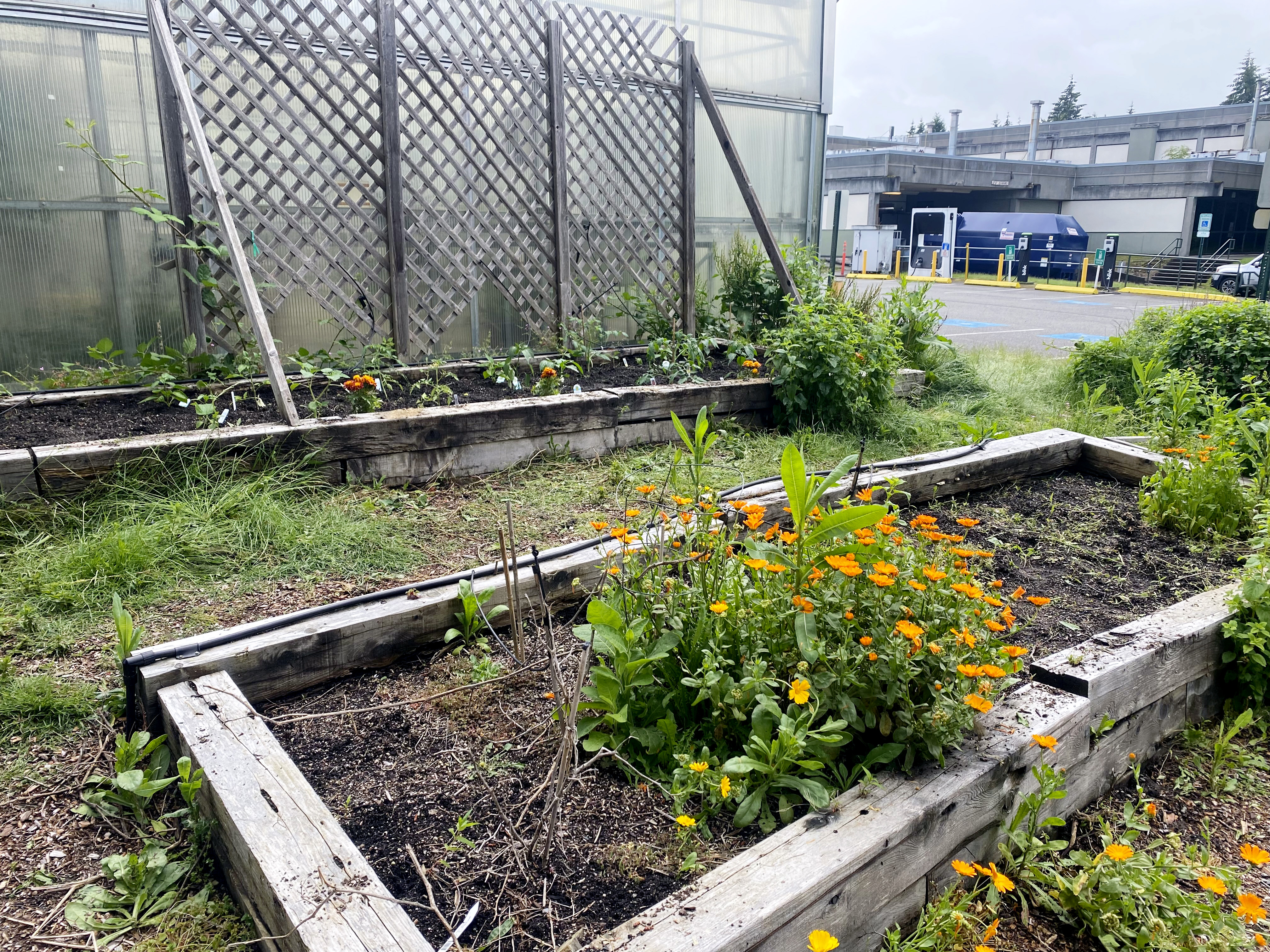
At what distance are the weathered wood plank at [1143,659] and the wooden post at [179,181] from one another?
3.81 metres

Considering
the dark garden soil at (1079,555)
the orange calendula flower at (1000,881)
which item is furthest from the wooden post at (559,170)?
the orange calendula flower at (1000,881)

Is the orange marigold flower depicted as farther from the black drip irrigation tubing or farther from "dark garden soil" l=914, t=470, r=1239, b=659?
the black drip irrigation tubing

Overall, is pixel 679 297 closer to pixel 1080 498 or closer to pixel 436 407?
pixel 436 407

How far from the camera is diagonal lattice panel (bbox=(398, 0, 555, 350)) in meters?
4.71

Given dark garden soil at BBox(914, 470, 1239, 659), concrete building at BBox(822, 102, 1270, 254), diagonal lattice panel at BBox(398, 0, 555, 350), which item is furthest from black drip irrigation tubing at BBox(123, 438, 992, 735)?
concrete building at BBox(822, 102, 1270, 254)

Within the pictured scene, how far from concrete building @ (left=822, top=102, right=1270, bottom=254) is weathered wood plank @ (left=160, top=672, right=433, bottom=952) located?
20.1 meters

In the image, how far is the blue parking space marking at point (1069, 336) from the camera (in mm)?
11172

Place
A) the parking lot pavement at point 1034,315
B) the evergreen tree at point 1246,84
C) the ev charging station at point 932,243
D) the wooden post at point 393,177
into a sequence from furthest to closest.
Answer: the evergreen tree at point 1246,84, the ev charging station at point 932,243, the parking lot pavement at point 1034,315, the wooden post at point 393,177

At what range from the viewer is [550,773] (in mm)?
1562

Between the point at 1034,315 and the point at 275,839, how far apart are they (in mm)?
15427

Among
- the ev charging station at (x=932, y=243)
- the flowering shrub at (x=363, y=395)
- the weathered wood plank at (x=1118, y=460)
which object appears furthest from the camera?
the ev charging station at (x=932, y=243)

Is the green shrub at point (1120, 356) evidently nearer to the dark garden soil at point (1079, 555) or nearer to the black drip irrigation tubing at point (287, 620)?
the dark garden soil at point (1079, 555)

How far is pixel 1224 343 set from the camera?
5.03 m

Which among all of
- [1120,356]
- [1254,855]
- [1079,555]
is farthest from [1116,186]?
[1254,855]
